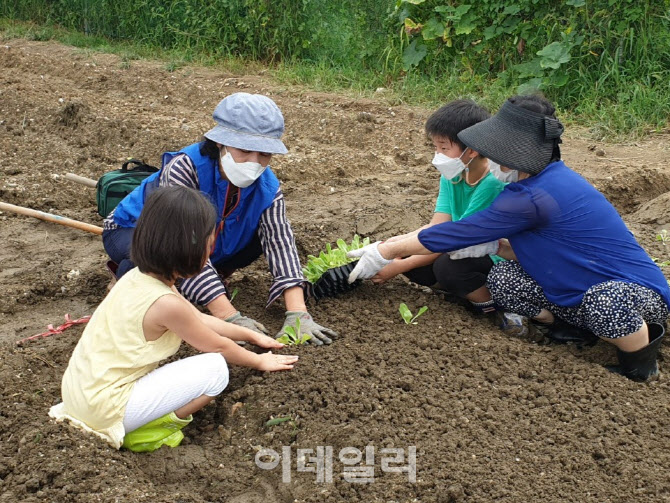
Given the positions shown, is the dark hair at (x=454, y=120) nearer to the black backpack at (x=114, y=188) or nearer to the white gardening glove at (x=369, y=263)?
the white gardening glove at (x=369, y=263)

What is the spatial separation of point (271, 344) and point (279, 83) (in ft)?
18.2

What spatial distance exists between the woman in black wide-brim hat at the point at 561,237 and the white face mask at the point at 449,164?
0.79 ft

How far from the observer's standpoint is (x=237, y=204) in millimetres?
3617

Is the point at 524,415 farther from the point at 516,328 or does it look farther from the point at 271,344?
the point at 271,344

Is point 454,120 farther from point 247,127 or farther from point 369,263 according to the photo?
point 247,127

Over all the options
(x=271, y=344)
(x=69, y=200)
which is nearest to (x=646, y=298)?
(x=271, y=344)

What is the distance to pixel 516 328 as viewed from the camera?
11.7 ft

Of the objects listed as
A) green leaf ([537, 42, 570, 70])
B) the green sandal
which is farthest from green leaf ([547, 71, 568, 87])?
the green sandal

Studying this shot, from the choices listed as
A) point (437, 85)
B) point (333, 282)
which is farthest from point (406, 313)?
point (437, 85)

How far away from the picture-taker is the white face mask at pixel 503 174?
3268 mm

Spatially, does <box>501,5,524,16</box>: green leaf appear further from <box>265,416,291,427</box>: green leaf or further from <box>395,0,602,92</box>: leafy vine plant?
<box>265,416,291,427</box>: green leaf

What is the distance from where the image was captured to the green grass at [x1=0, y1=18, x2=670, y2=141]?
647 cm

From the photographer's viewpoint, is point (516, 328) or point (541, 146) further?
point (516, 328)

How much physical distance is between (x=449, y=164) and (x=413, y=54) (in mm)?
4574
